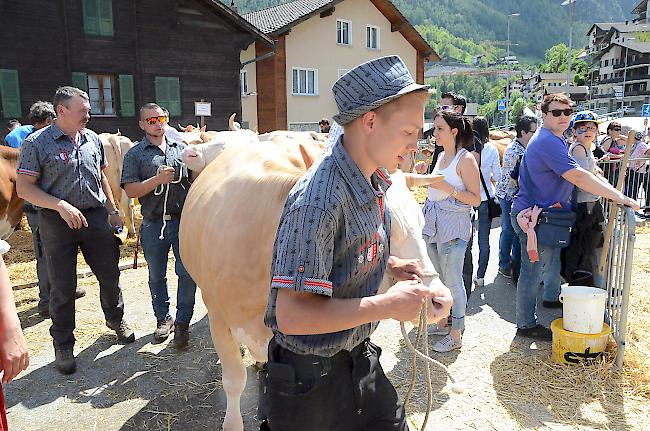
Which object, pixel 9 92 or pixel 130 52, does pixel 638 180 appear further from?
pixel 9 92

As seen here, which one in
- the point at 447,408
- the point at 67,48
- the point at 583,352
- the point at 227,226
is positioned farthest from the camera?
the point at 67,48

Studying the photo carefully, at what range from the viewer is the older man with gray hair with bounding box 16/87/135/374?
416 centimetres

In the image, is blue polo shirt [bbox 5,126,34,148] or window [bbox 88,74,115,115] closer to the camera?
blue polo shirt [bbox 5,126,34,148]

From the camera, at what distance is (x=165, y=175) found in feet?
14.7

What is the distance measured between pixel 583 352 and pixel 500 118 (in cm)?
9986

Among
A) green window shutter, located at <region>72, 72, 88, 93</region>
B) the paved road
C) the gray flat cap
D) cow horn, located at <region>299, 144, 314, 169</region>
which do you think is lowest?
the paved road

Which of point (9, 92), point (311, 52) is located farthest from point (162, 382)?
point (311, 52)

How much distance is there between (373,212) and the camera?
1.71m

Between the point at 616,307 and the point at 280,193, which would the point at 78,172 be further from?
the point at 616,307

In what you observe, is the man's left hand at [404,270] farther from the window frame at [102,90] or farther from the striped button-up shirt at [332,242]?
the window frame at [102,90]

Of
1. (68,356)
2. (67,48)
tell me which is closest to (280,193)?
Result: (68,356)

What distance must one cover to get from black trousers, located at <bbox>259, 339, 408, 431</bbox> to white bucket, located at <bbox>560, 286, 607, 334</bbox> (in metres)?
2.89

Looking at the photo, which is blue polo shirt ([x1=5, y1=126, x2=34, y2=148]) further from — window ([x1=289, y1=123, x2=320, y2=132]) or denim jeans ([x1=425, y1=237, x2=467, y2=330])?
window ([x1=289, y1=123, x2=320, y2=132])

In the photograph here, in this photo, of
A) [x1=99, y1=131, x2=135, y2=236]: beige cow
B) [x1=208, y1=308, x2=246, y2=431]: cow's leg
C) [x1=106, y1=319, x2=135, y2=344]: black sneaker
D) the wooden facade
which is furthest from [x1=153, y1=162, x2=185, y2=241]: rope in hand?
the wooden facade
